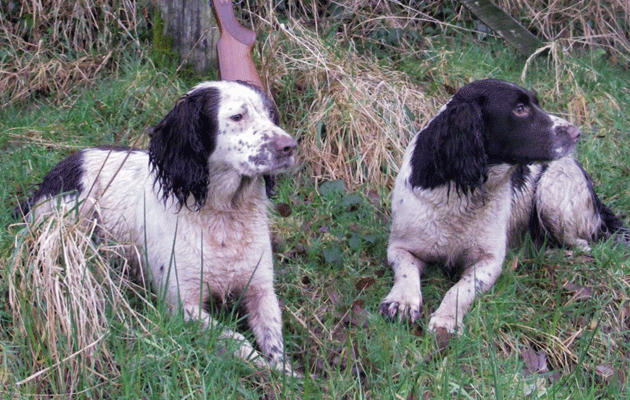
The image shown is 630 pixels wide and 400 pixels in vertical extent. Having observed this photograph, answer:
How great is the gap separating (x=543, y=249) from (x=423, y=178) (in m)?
0.69

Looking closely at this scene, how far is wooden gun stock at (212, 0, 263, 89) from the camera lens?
407 centimetres

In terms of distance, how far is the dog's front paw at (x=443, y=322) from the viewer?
280 centimetres

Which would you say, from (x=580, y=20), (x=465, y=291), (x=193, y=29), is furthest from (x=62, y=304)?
(x=580, y=20)

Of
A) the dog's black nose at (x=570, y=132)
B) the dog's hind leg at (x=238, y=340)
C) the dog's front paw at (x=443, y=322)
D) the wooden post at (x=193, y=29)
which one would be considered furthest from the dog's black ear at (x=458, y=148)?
the wooden post at (x=193, y=29)

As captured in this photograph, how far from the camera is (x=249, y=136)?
8.99 ft

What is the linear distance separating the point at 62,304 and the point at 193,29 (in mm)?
2641

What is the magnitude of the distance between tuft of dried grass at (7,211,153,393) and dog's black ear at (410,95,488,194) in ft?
4.92

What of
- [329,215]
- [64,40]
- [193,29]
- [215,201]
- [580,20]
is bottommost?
[329,215]

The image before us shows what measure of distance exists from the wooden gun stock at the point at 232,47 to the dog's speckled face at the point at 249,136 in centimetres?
116

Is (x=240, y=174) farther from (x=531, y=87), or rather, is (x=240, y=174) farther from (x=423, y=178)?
(x=531, y=87)

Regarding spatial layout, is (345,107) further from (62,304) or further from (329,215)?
(62,304)

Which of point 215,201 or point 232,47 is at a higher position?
point 232,47

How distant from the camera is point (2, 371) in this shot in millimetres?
2229

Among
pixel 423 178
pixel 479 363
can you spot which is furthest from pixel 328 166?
pixel 479 363
